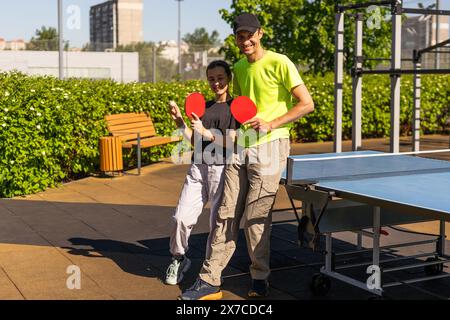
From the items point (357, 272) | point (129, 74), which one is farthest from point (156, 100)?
point (129, 74)

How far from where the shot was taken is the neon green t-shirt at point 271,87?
507 cm

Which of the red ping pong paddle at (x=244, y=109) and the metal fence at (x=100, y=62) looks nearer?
the red ping pong paddle at (x=244, y=109)

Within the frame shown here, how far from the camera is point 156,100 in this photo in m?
13.0

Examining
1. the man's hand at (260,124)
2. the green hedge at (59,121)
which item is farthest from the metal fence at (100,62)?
the man's hand at (260,124)

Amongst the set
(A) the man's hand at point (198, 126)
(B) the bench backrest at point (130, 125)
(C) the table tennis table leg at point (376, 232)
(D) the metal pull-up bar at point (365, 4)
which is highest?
(D) the metal pull-up bar at point (365, 4)

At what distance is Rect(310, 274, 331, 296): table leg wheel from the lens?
17.7ft

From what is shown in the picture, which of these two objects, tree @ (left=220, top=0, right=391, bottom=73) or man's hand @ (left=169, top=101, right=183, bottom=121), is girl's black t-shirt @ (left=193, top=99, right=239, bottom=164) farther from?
tree @ (left=220, top=0, right=391, bottom=73)

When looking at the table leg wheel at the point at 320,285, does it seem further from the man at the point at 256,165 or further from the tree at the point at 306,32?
the tree at the point at 306,32

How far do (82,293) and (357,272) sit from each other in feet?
7.34

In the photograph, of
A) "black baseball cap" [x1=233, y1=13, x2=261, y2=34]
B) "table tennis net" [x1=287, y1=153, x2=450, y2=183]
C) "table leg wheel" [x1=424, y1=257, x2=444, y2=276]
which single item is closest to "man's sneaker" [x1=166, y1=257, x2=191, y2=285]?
"table tennis net" [x1=287, y1=153, x2=450, y2=183]

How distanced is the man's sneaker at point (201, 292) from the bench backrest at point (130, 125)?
6495 mm
